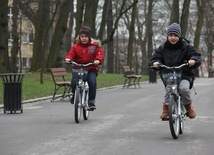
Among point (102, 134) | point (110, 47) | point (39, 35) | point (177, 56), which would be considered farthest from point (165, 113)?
point (110, 47)

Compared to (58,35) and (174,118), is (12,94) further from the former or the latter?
(58,35)

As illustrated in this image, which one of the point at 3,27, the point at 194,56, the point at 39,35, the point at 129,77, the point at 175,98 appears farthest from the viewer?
Result: the point at 39,35

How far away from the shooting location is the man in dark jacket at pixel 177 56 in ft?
31.2

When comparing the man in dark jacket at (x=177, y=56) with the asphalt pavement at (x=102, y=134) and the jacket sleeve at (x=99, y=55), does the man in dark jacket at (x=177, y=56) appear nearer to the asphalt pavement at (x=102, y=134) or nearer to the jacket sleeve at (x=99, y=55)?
the asphalt pavement at (x=102, y=134)

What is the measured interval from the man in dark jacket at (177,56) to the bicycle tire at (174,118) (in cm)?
20

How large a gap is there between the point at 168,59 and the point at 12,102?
237 inches

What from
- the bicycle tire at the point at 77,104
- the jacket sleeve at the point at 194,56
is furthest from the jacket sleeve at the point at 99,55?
the jacket sleeve at the point at 194,56

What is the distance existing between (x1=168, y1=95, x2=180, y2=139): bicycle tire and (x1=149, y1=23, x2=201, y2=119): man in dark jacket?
20 cm

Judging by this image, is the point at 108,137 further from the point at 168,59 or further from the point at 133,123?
the point at 133,123

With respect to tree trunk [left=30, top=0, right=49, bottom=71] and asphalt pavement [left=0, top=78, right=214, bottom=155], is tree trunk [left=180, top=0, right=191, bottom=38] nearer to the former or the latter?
tree trunk [left=30, top=0, right=49, bottom=71]

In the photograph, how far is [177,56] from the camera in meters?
9.59

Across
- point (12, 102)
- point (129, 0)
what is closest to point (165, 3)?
point (129, 0)

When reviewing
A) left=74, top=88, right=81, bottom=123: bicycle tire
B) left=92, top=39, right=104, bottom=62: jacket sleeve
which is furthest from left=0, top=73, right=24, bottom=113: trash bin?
left=74, top=88, right=81, bottom=123: bicycle tire

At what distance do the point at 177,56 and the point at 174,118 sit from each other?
0.99m
